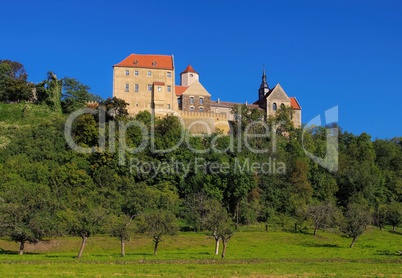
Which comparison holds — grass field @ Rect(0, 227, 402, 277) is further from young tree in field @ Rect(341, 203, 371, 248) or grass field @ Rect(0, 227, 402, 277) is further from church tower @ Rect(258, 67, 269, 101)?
church tower @ Rect(258, 67, 269, 101)

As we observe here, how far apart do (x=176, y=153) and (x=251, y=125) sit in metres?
19.7

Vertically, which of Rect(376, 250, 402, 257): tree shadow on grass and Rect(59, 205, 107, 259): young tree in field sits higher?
Rect(59, 205, 107, 259): young tree in field

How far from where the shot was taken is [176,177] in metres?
72.1

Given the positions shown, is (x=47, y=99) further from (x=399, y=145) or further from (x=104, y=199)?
(x=399, y=145)

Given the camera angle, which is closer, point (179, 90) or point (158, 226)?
point (158, 226)

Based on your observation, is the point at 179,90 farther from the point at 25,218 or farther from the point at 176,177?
the point at 25,218

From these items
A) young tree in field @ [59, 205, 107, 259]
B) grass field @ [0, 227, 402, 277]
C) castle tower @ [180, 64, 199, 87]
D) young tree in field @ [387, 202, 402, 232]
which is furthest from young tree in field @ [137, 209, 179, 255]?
castle tower @ [180, 64, 199, 87]

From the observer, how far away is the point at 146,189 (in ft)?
208

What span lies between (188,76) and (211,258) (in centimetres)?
7211

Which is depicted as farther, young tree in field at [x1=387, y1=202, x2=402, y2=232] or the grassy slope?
the grassy slope

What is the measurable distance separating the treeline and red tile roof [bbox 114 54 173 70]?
934cm

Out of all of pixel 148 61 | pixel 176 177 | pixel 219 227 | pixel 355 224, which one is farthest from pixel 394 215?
pixel 148 61

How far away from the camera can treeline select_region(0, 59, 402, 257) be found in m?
56.3

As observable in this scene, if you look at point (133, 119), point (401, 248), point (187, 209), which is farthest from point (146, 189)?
point (401, 248)
